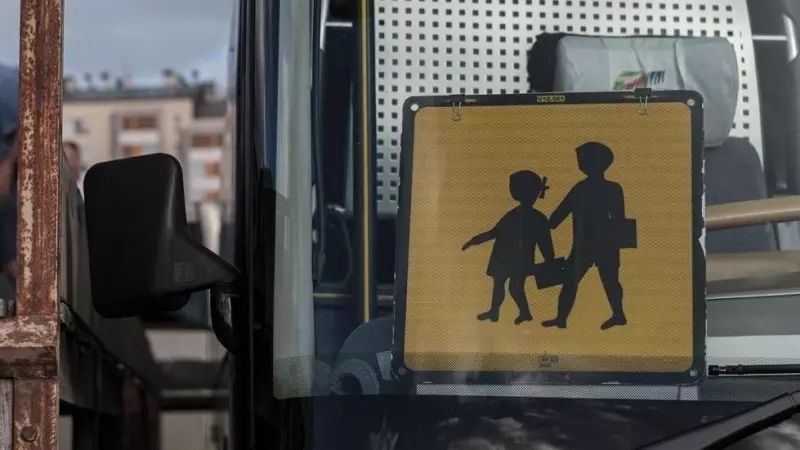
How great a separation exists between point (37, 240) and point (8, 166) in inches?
8.3

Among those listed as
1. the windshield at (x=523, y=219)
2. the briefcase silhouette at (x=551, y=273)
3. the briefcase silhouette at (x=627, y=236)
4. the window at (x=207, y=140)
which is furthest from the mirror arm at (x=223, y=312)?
the briefcase silhouette at (x=627, y=236)

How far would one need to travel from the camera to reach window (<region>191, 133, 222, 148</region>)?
2367 mm

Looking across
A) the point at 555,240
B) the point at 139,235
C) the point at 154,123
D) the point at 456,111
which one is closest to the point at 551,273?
the point at 555,240

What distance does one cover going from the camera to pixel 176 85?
2.49 m

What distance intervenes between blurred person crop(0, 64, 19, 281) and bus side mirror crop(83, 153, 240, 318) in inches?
7.4

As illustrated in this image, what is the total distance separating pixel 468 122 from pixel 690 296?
48 cm

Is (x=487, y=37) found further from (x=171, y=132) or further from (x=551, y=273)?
(x=171, y=132)

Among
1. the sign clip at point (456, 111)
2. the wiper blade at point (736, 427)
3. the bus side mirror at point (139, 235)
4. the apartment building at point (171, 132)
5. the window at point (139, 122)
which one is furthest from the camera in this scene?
the window at point (139, 122)

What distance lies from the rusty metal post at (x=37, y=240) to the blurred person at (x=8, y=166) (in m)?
0.05

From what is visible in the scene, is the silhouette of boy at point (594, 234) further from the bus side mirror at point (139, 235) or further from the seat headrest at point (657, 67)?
the bus side mirror at point (139, 235)

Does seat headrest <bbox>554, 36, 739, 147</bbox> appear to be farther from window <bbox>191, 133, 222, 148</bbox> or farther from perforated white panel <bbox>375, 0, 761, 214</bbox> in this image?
window <bbox>191, 133, 222, 148</bbox>

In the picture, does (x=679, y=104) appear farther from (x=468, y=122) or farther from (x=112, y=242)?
(x=112, y=242)

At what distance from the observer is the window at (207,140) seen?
2367 millimetres

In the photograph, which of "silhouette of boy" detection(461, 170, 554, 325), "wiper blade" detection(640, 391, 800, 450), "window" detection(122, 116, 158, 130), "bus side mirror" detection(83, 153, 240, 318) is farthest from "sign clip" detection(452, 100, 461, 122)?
"window" detection(122, 116, 158, 130)
